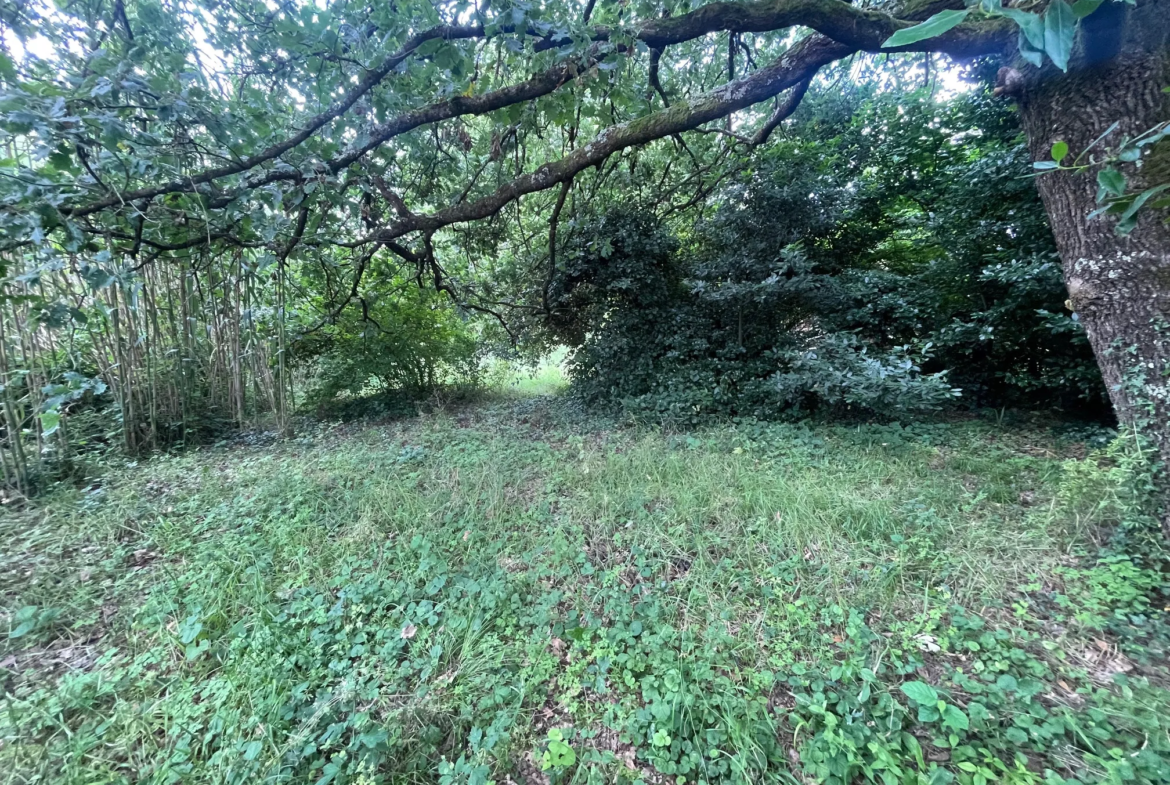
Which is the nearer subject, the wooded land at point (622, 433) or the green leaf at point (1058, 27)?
the green leaf at point (1058, 27)

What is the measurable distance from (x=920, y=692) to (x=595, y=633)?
1.22 m

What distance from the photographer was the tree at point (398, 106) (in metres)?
2.06

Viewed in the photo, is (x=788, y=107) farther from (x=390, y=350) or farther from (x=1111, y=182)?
(x=390, y=350)

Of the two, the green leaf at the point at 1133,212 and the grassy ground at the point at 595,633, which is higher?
the green leaf at the point at 1133,212

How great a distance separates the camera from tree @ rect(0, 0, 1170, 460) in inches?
81.0

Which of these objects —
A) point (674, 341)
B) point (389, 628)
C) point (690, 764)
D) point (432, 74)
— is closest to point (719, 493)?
point (690, 764)

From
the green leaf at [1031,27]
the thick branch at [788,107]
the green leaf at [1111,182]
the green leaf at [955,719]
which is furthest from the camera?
the thick branch at [788,107]

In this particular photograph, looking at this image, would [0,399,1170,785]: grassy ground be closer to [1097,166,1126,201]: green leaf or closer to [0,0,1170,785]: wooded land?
[0,0,1170,785]: wooded land

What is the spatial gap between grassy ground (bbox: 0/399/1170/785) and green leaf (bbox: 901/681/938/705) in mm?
10

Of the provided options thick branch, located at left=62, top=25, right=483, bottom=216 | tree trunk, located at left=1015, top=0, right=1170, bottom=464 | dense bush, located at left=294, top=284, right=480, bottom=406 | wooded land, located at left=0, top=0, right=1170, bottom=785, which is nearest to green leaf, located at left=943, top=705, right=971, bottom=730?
wooded land, located at left=0, top=0, right=1170, bottom=785

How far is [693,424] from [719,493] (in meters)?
1.90

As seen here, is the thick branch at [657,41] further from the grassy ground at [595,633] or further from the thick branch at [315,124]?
the grassy ground at [595,633]

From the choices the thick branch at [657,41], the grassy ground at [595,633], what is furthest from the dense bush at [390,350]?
the thick branch at [657,41]

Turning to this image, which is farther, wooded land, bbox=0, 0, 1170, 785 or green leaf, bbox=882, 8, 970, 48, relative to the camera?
wooded land, bbox=0, 0, 1170, 785
